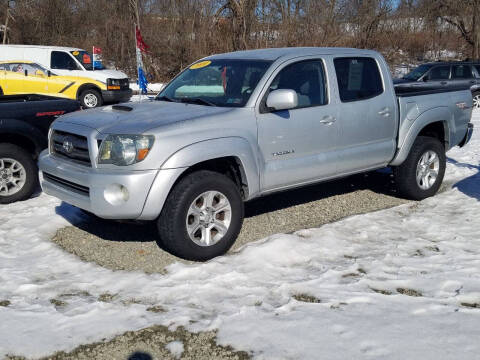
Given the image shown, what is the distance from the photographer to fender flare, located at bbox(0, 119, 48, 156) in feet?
21.6

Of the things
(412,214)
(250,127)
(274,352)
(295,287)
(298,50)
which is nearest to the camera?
(274,352)

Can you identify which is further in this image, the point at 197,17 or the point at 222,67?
the point at 197,17

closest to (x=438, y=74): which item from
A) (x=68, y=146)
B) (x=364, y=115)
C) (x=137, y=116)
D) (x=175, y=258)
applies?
(x=364, y=115)

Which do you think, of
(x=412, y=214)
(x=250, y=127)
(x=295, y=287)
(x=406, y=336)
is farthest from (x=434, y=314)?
(x=412, y=214)

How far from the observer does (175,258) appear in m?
5.12

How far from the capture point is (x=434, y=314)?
154 inches

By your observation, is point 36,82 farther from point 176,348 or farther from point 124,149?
point 176,348

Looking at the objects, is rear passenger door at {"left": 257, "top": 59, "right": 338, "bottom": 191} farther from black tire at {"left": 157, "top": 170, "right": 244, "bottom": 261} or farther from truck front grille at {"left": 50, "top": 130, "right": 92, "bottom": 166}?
truck front grille at {"left": 50, "top": 130, "right": 92, "bottom": 166}

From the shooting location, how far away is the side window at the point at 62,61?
17422mm

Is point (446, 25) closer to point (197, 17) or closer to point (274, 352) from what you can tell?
point (197, 17)

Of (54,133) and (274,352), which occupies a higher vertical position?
(54,133)

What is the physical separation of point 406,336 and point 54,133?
3.69 m

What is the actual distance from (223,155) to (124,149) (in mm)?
851

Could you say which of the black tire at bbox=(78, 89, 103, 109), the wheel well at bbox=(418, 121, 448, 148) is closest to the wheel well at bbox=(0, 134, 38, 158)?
the wheel well at bbox=(418, 121, 448, 148)
